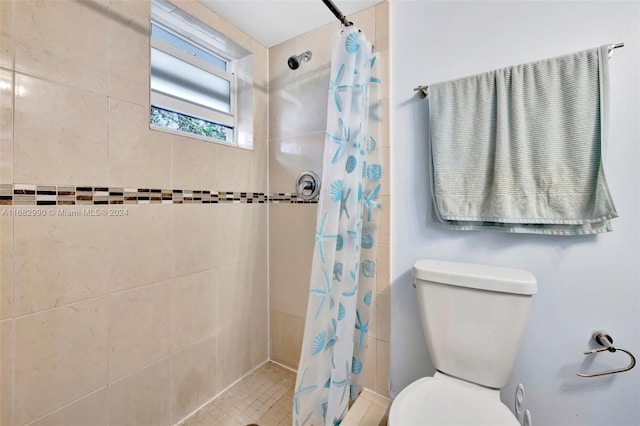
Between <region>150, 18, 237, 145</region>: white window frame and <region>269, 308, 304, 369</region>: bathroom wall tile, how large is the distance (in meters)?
1.23

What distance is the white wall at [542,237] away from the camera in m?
0.98

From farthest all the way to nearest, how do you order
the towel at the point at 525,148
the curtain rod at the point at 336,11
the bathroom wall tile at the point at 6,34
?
the curtain rod at the point at 336,11 → the towel at the point at 525,148 → the bathroom wall tile at the point at 6,34

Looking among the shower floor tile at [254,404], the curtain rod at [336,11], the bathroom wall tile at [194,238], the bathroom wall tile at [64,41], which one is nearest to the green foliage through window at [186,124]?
the bathroom wall tile at [64,41]

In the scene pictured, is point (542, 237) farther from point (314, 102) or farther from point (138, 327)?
point (138, 327)

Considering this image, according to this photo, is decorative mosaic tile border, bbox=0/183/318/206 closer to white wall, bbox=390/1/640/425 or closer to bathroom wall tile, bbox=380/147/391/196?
bathroom wall tile, bbox=380/147/391/196

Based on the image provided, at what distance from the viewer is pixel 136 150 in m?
1.18

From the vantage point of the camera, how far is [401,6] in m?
1.37

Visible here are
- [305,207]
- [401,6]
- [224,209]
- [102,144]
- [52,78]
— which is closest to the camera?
[52,78]

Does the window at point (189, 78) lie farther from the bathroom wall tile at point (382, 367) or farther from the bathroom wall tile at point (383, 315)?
the bathroom wall tile at point (382, 367)

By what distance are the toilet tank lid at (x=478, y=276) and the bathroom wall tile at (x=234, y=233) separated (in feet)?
3.48

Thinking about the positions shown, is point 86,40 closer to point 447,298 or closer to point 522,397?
point 447,298

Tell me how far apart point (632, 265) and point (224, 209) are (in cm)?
184

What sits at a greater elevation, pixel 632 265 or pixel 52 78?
pixel 52 78

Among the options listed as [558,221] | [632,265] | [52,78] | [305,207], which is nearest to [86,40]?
[52,78]
